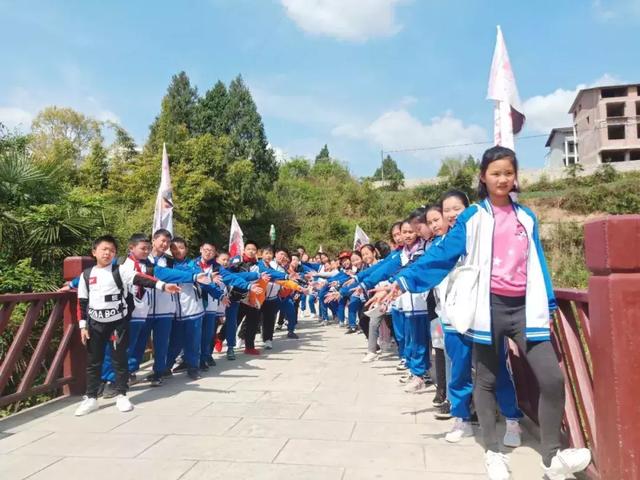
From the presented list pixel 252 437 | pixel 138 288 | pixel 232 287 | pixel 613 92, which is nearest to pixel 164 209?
pixel 232 287

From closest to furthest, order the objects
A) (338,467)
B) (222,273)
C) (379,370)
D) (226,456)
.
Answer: (338,467) → (226,456) → (379,370) → (222,273)

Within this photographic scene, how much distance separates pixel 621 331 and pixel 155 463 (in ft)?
9.11

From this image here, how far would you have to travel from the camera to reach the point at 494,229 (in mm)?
3018

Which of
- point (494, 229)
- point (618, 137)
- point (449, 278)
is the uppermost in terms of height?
point (618, 137)

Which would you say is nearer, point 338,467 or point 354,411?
point 338,467

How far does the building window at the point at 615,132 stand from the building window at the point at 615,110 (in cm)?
98

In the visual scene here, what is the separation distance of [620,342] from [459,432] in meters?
1.59

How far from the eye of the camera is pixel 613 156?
41719 mm

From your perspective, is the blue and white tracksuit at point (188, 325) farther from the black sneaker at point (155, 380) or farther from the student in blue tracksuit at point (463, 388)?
the student in blue tracksuit at point (463, 388)

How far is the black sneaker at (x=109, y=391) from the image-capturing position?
17.3 ft

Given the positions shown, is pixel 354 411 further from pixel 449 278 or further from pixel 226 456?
pixel 449 278

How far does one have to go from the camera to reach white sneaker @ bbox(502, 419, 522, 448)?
3566mm

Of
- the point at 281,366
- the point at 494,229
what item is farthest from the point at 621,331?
the point at 281,366

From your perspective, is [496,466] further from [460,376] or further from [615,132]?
[615,132]
